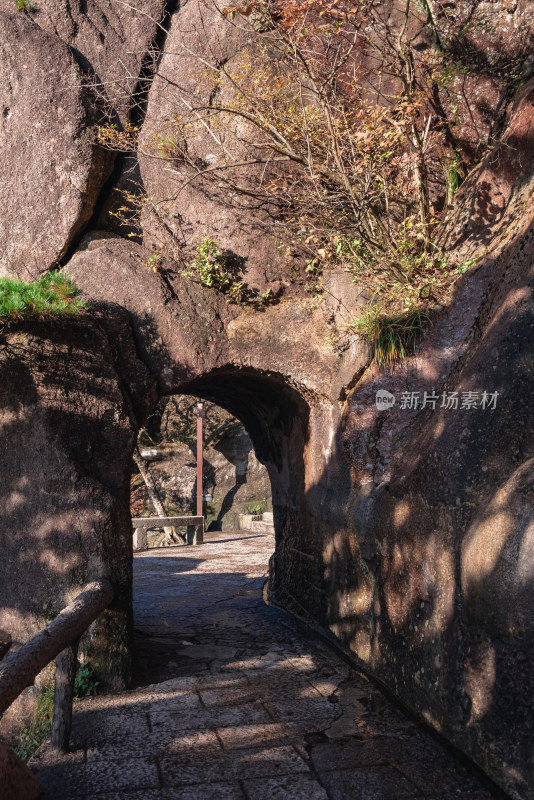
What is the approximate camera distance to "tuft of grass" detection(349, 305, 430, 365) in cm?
527

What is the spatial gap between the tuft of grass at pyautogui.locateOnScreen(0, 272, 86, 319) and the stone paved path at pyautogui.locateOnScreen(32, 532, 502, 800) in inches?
113

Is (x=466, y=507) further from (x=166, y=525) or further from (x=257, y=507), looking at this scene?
(x=257, y=507)

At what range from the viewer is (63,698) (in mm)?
3816

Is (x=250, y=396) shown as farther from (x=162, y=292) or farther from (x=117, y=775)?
(x=117, y=775)

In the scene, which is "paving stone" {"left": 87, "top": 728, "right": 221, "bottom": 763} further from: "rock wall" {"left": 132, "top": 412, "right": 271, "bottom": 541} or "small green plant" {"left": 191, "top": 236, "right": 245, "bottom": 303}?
"rock wall" {"left": 132, "top": 412, "right": 271, "bottom": 541}

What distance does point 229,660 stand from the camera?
18.6 feet

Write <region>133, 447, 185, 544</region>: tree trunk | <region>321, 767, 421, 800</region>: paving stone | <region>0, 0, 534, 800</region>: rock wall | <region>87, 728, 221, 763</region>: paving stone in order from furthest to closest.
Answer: <region>133, 447, 185, 544</region>: tree trunk → <region>87, 728, 221, 763</region>: paving stone → <region>0, 0, 534, 800</region>: rock wall → <region>321, 767, 421, 800</region>: paving stone

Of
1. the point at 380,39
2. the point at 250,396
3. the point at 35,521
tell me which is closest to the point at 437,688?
the point at 35,521

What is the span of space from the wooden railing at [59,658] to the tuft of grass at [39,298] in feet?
6.79

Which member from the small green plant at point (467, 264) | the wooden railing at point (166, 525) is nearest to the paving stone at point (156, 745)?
the small green plant at point (467, 264)

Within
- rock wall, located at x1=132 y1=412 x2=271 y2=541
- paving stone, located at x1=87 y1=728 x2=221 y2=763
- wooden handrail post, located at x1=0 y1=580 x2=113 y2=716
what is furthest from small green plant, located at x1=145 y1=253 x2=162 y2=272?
rock wall, located at x1=132 y1=412 x2=271 y2=541

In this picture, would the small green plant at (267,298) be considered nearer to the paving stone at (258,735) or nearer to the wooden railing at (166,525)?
the paving stone at (258,735)

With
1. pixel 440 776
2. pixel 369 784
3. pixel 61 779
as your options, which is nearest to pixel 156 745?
pixel 61 779

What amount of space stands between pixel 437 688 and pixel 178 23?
22.7ft
